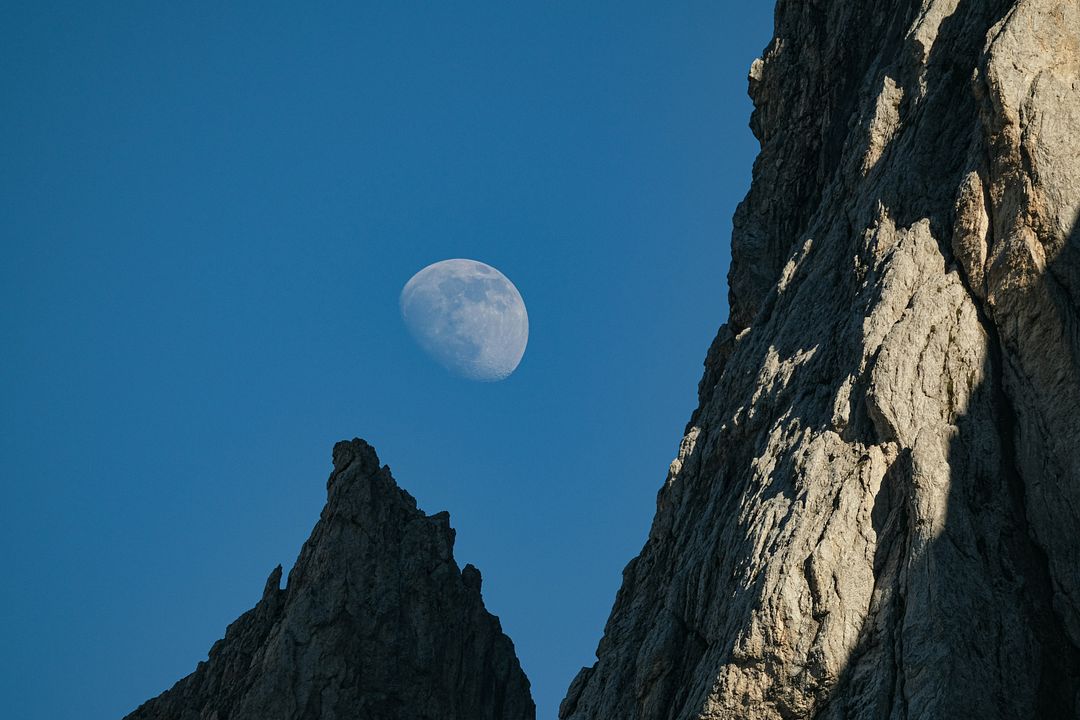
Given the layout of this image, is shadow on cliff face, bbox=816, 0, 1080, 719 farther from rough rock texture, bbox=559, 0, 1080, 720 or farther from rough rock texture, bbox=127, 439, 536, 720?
rough rock texture, bbox=127, 439, 536, 720

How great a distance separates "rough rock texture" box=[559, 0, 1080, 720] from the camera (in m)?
24.9

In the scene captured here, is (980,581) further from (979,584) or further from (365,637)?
(365,637)

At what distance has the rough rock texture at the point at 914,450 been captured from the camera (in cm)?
2491

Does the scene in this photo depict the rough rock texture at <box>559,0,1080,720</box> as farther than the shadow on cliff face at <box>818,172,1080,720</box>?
Yes

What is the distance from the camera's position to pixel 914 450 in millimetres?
27328

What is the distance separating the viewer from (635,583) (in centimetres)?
4316

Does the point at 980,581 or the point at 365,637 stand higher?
the point at 365,637

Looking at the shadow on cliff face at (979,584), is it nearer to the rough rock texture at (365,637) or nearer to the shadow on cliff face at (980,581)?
the shadow on cliff face at (980,581)

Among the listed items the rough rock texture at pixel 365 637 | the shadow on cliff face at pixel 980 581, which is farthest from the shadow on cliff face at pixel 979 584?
the rough rock texture at pixel 365 637

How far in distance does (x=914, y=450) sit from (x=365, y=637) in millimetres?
44592

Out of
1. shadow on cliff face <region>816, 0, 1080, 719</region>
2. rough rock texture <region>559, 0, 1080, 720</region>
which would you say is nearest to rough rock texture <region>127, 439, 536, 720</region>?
rough rock texture <region>559, 0, 1080, 720</region>

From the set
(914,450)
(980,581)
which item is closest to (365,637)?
(914,450)

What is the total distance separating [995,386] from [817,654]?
7514mm

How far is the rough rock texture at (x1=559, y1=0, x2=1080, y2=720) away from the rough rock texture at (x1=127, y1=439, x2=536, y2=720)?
2638cm
